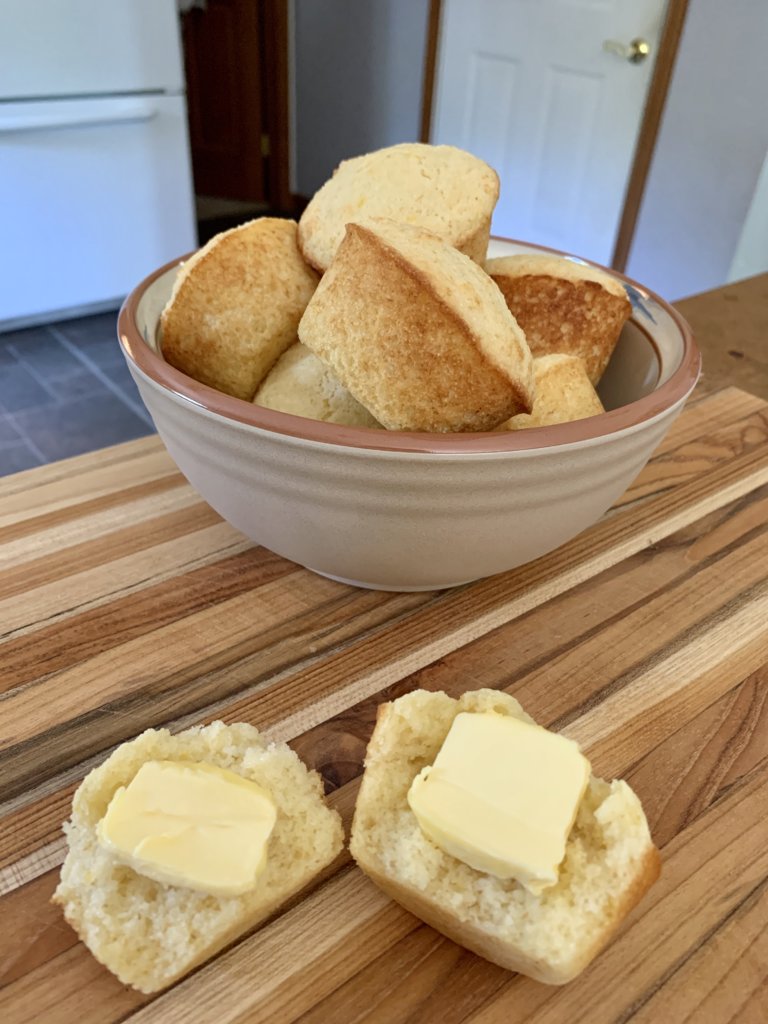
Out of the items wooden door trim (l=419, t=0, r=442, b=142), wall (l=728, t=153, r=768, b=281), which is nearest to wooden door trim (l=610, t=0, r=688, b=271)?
wall (l=728, t=153, r=768, b=281)

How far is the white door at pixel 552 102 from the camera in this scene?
2.55 m

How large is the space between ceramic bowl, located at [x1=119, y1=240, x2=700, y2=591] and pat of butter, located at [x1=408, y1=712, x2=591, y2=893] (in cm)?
16

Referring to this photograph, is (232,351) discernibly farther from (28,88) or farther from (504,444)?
(28,88)

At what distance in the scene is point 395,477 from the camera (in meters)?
0.51

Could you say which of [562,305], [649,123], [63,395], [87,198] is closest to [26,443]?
[63,395]

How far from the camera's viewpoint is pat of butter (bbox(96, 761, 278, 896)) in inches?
15.5

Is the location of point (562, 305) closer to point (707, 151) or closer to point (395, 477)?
point (395, 477)

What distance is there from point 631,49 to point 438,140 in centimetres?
99

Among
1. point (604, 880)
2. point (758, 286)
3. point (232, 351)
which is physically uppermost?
point (232, 351)

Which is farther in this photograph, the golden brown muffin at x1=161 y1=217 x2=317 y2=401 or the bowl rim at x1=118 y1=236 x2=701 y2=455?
the golden brown muffin at x1=161 y1=217 x2=317 y2=401

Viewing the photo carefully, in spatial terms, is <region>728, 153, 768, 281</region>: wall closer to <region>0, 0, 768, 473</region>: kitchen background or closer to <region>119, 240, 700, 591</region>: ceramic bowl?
<region>0, 0, 768, 473</region>: kitchen background

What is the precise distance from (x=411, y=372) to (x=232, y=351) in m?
0.18

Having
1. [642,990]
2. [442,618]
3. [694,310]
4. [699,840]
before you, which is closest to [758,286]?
[694,310]

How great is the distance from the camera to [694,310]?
1.30m
